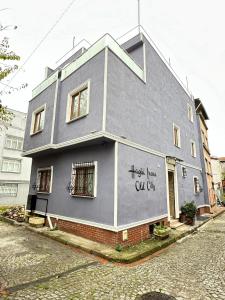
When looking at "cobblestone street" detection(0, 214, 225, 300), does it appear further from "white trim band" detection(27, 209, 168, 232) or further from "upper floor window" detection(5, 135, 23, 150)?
"upper floor window" detection(5, 135, 23, 150)

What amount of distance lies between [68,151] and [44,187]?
3063 millimetres

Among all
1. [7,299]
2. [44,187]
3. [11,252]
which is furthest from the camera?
[44,187]

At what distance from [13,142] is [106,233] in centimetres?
2065

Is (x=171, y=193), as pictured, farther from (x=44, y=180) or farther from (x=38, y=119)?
(x=38, y=119)

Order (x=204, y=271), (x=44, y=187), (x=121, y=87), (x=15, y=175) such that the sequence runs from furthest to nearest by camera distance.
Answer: (x=15, y=175) < (x=44, y=187) < (x=121, y=87) < (x=204, y=271)

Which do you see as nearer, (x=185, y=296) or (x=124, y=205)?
(x=185, y=296)

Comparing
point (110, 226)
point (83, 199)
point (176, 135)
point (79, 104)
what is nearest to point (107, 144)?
point (83, 199)

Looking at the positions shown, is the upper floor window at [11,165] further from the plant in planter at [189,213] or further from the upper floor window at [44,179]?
the plant in planter at [189,213]

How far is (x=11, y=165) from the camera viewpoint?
2278cm

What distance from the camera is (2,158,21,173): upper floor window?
72.6ft

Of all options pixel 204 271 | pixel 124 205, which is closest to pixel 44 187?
pixel 124 205

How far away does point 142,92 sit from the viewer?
9461 millimetres

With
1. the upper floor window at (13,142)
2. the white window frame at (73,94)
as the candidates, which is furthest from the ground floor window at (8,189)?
the white window frame at (73,94)

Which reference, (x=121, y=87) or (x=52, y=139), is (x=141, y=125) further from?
(x=52, y=139)
